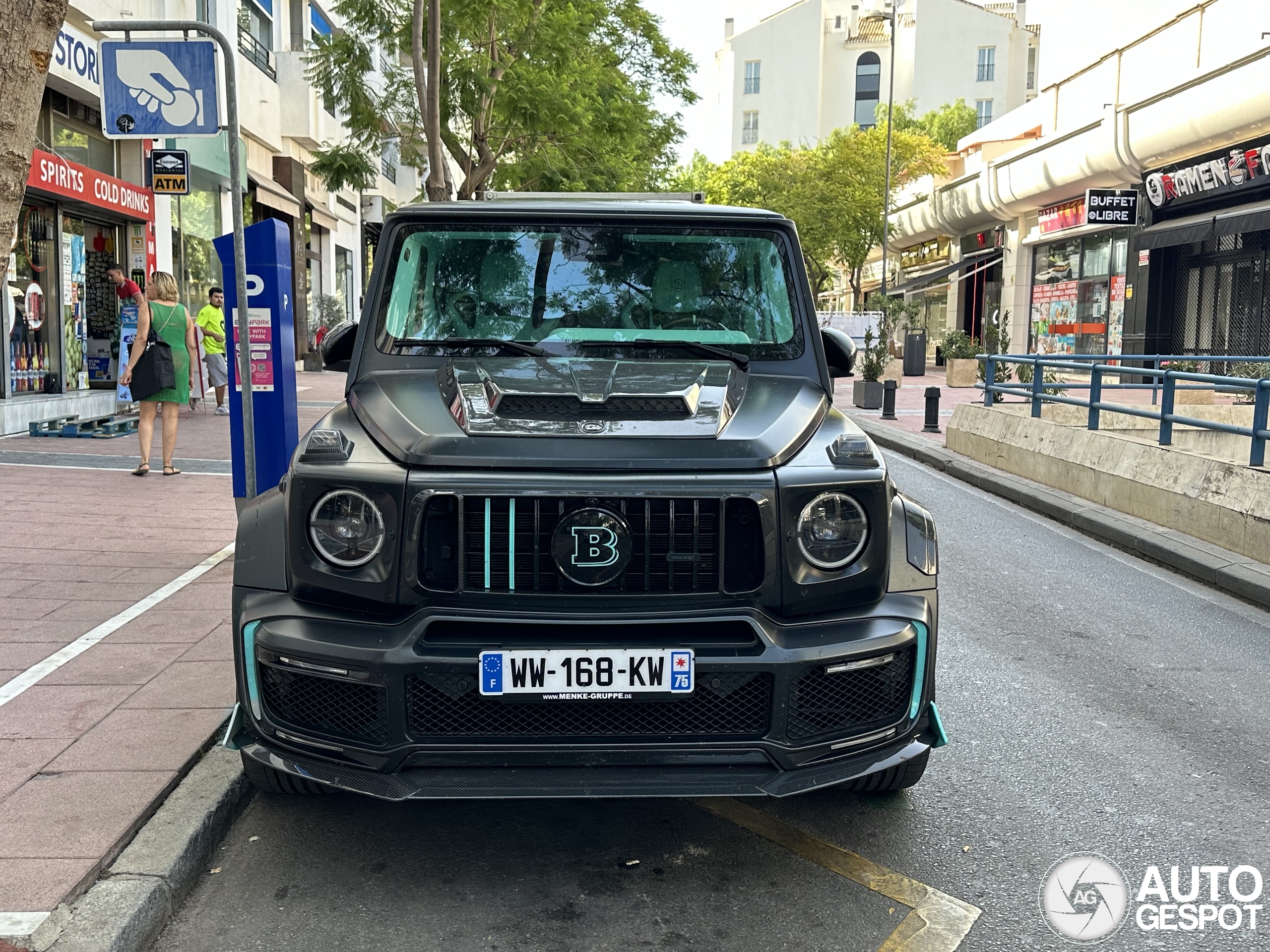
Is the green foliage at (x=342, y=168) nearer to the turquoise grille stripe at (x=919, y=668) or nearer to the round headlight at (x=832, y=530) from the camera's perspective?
the round headlight at (x=832, y=530)

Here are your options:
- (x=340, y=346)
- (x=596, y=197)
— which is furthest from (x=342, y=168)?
(x=340, y=346)

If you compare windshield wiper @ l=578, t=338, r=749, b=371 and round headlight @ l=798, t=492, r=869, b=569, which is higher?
windshield wiper @ l=578, t=338, r=749, b=371

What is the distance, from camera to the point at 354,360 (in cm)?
419

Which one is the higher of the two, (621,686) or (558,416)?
(558,416)

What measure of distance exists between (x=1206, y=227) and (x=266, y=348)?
2203 centimetres

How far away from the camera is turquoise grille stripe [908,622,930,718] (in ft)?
10.7

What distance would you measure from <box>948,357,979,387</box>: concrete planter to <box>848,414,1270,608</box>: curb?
14.8 metres

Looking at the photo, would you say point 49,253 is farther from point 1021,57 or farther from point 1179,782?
point 1021,57

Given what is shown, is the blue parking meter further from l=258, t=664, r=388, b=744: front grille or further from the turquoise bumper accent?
the turquoise bumper accent

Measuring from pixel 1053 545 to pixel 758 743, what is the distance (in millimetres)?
6555

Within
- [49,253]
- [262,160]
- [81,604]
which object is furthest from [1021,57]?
[81,604]

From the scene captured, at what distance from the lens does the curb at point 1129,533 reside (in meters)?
7.42

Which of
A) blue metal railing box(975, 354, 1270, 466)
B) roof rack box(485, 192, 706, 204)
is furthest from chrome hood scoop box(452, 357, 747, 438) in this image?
blue metal railing box(975, 354, 1270, 466)

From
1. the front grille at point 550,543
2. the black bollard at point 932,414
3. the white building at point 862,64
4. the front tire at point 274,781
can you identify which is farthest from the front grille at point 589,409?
the white building at point 862,64
